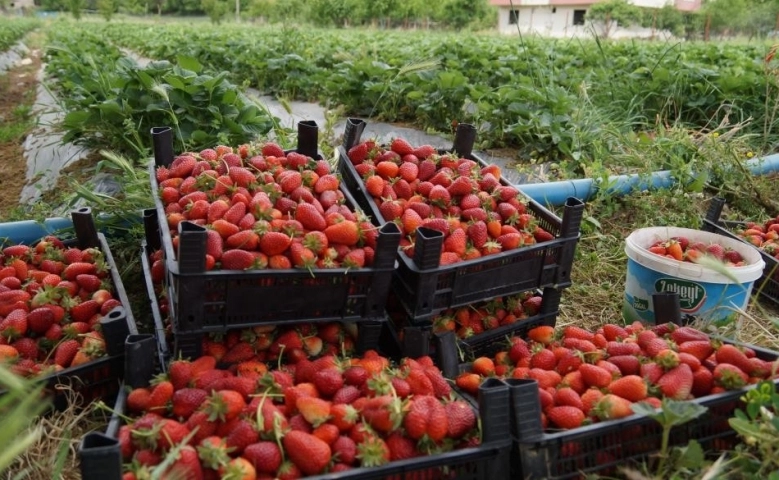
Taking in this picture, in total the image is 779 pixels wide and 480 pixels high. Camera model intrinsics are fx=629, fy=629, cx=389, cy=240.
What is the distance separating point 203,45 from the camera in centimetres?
1072

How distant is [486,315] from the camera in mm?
2455

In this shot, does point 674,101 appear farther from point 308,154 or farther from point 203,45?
point 203,45

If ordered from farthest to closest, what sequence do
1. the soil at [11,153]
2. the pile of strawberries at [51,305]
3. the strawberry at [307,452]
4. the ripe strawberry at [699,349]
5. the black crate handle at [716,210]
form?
the soil at [11,153]
the black crate handle at [716,210]
the pile of strawberries at [51,305]
the ripe strawberry at [699,349]
the strawberry at [307,452]

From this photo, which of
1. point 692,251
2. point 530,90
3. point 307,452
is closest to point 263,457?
point 307,452

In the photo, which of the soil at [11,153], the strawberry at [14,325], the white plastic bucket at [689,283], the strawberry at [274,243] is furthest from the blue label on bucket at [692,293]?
the soil at [11,153]

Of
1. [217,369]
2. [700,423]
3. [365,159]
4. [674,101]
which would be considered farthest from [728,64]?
[217,369]

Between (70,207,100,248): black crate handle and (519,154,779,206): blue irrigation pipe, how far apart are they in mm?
2382

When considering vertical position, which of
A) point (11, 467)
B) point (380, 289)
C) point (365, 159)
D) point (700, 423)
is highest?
point (365, 159)

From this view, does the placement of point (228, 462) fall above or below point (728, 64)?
below

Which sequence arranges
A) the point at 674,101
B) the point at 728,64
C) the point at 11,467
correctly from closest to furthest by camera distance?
the point at 11,467, the point at 674,101, the point at 728,64

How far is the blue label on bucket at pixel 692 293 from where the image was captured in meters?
2.70

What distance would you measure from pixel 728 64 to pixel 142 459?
859 centimetres

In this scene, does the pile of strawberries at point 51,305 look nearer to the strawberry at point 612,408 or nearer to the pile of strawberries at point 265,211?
the pile of strawberries at point 265,211

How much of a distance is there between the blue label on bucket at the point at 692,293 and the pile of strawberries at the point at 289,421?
1426 millimetres
